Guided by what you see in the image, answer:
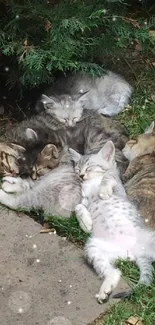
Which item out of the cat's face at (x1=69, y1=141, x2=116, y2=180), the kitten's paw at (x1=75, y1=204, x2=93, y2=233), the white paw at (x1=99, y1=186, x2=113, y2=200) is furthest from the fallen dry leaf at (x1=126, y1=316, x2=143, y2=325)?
the cat's face at (x1=69, y1=141, x2=116, y2=180)

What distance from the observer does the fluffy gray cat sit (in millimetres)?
5781

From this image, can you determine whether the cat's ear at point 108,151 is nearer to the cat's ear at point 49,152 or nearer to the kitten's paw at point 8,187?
the cat's ear at point 49,152

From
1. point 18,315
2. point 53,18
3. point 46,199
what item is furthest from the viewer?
point 53,18

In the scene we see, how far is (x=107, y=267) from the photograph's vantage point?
4.18m

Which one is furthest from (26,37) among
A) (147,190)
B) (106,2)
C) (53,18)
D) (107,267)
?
(107,267)

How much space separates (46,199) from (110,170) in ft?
1.68

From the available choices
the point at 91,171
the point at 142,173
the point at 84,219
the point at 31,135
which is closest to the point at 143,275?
the point at 84,219

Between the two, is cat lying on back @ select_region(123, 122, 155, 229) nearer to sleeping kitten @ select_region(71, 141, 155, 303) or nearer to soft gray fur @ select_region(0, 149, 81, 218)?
sleeping kitten @ select_region(71, 141, 155, 303)

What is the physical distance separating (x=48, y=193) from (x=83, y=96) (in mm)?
1369

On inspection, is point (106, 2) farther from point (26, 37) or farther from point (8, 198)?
point (8, 198)

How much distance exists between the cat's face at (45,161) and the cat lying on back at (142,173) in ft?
1.77

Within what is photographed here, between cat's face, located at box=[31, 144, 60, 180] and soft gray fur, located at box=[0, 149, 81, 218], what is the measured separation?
78 millimetres

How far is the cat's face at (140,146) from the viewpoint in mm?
5121

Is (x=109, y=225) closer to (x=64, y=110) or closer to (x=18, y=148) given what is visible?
(x=18, y=148)
